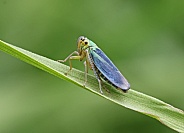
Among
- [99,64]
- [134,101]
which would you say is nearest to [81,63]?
[99,64]

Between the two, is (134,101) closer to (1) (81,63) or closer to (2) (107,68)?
(2) (107,68)

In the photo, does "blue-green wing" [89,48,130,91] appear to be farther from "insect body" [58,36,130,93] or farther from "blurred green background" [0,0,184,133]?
"blurred green background" [0,0,184,133]

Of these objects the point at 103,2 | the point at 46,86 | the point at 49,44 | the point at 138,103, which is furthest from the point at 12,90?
the point at 138,103

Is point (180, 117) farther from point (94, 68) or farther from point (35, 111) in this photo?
point (35, 111)

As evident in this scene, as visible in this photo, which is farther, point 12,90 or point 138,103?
point 12,90

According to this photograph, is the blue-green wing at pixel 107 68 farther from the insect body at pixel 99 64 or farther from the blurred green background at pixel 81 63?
the blurred green background at pixel 81 63
